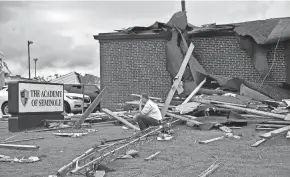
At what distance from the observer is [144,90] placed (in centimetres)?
2072

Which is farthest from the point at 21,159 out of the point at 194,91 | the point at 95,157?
the point at 194,91

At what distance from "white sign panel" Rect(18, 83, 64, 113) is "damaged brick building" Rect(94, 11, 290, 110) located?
471 cm

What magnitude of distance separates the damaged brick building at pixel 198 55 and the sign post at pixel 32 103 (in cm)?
482

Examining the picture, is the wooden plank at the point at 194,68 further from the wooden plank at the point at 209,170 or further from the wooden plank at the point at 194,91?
the wooden plank at the point at 209,170

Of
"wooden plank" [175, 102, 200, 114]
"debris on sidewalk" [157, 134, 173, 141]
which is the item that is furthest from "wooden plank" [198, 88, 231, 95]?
"debris on sidewalk" [157, 134, 173, 141]

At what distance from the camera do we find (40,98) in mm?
15289

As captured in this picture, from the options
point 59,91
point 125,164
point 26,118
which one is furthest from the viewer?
point 59,91

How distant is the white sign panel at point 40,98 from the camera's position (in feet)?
48.0

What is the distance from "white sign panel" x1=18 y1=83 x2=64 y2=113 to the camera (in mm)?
14641

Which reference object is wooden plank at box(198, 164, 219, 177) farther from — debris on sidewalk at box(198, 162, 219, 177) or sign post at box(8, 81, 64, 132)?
sign post at box(8, 81, 64, 132)

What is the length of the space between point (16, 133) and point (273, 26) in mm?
11445

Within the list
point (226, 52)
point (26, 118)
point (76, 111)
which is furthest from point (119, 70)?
point (26, 118)

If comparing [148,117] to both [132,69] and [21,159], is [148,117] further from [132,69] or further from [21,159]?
[132,69]

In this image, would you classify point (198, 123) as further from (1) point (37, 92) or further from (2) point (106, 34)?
(2) point (106, 34)
